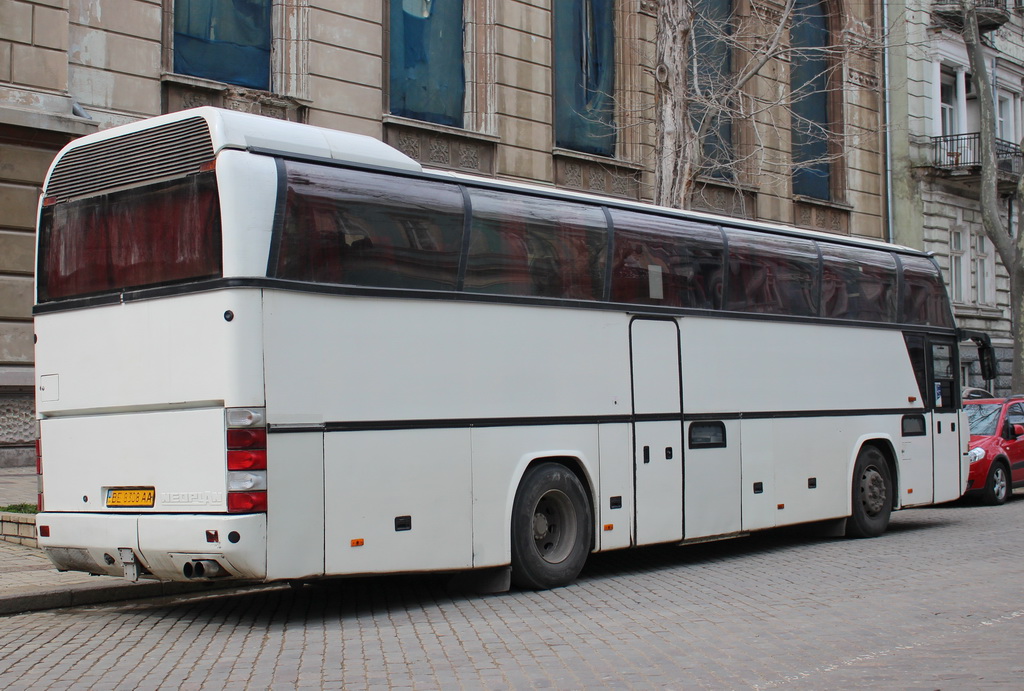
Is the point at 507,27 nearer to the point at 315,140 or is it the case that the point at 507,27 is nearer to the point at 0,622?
the point at 315,140

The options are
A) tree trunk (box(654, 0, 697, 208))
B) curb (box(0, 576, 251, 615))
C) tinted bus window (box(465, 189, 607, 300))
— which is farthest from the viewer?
tree trunk (box(654, 0, 697, 208))

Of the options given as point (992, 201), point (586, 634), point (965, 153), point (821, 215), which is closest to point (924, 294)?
point (586, 634)

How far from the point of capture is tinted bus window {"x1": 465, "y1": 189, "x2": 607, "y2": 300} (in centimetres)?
1008

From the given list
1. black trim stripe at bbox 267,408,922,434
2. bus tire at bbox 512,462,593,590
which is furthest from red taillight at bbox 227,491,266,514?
bus tire at bbox 512,462,593,590

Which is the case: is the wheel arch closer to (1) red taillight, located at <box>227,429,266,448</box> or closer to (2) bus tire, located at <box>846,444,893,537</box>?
(2) bus tire, located at <box>846,444,893,537</box>

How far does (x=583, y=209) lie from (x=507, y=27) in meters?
13.6

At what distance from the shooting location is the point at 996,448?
770 inches

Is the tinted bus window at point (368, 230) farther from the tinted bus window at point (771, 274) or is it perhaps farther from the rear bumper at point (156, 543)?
the tinted bus window at point (771, 274)

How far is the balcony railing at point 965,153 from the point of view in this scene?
36375mm

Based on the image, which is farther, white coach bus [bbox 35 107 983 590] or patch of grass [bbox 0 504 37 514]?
patch of grass [bbox 0 504 37 514]

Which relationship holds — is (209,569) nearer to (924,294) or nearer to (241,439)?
(241,439)

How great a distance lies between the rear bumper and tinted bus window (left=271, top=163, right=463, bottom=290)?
1.79m

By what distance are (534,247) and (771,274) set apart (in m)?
3.72

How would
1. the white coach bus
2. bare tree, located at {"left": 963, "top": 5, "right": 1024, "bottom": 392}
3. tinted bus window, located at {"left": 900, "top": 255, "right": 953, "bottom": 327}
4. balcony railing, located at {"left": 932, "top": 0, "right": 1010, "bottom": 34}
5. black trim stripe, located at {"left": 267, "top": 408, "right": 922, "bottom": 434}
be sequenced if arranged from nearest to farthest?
1. the white coach bus
2. black trim stripe, located at {"left": 267, "top": 408, "right": 922, "bottom": 434}
3. tinted bus window, located at {"left": 900, "top": 255, "right": 953, "bottom": 327}
4. bare tree, located at {"left": 963, "top": 5, "right": 1024, "bottom": 392}
5. balcony railing, located at {"left": 932, "top": 0, "right": 1010, "bottom": 34}
